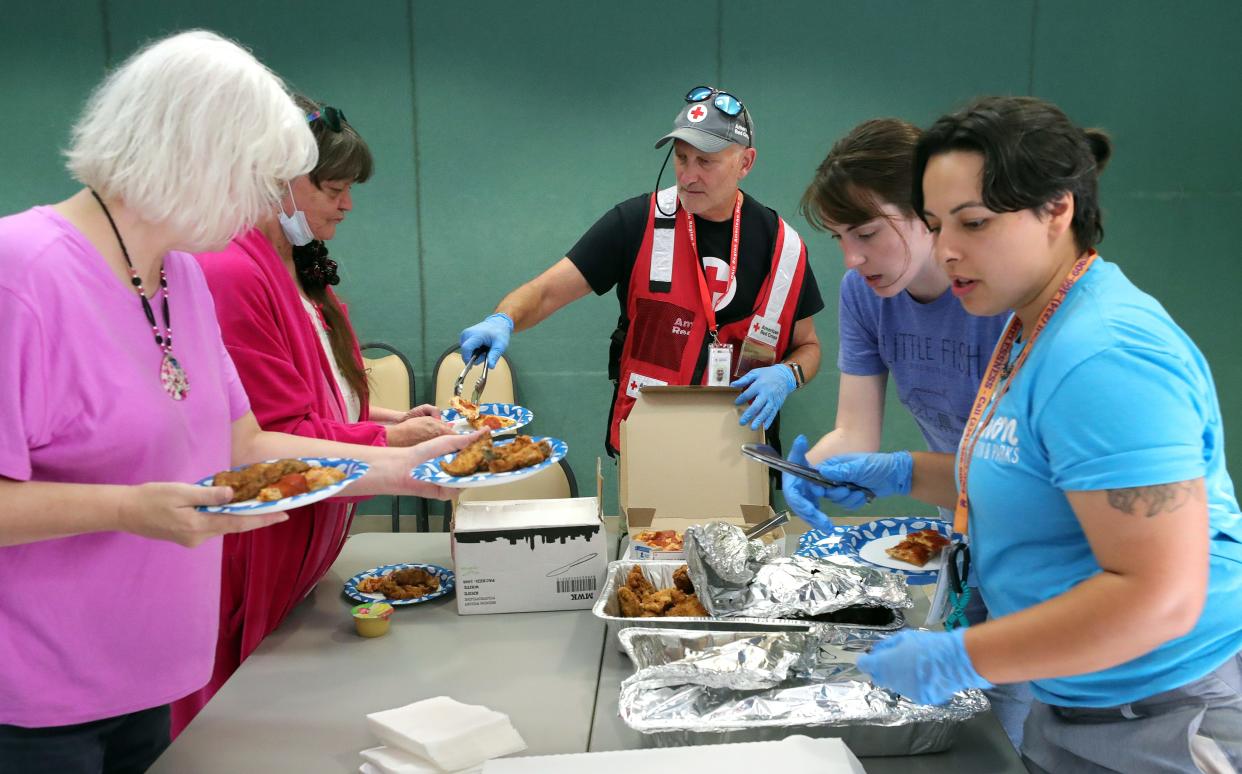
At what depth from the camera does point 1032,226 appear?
48.4 inches

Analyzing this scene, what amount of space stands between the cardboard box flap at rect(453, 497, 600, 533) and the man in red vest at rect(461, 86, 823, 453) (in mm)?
813

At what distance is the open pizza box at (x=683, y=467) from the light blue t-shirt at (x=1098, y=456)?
998 mm

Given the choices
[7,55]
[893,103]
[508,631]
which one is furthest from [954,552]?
[7,55]

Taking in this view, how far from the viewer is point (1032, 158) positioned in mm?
1188

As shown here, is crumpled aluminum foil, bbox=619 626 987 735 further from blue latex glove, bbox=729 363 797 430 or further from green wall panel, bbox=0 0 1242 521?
green wall panel, bbox=0 0 1242 521

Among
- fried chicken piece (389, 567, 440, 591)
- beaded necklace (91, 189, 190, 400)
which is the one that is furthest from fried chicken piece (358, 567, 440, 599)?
beaded necklace (91, 189, 190, 400)

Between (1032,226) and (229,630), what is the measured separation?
1.72 meters

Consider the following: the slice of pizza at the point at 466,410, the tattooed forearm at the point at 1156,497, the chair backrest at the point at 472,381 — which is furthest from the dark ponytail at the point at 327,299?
the chair backrest at the point at 472,381

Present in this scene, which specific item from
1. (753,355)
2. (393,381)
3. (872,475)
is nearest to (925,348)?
(872,475)

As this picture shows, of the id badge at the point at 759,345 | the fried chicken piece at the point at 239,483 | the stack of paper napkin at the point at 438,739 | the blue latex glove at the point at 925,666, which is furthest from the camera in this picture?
the id badge at the point at 759,345

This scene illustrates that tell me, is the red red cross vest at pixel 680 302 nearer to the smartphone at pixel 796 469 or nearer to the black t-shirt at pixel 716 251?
the black t-shirt at pixel 716 251

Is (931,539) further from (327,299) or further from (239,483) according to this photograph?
(327,299)

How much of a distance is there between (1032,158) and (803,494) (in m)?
0.99

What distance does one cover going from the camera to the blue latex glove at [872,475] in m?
1.83
